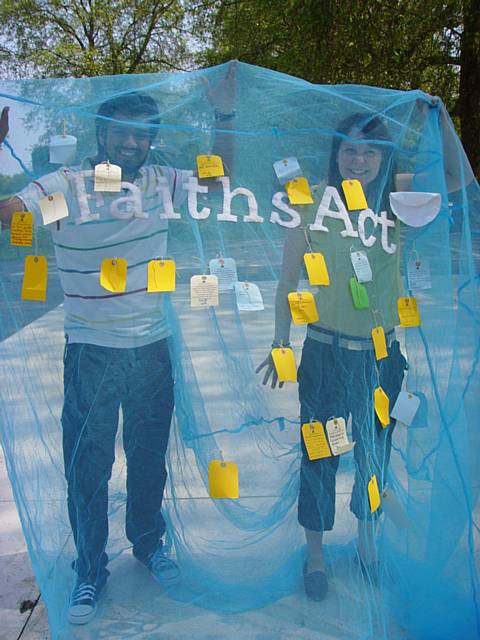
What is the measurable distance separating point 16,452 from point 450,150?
68.4 inches

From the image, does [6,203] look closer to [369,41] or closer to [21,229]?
[21,229]

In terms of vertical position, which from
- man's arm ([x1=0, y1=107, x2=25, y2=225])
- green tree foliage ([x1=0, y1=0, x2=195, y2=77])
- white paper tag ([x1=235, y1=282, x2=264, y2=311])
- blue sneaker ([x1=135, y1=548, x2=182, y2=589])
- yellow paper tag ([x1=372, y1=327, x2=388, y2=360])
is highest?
green tree foliage ([x1=0, y1=0, x2=195, y2=77])

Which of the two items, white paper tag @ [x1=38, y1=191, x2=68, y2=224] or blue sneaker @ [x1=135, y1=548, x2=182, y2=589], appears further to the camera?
blue sneaker @ [x1=135, y1=548, x2=182, y2=589]

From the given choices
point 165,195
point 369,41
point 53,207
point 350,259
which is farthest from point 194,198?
point 369,41

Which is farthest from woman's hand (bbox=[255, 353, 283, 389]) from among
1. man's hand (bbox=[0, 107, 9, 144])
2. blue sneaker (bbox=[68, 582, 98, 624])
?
man's hand (bbox=[0, 107, 9, 144])

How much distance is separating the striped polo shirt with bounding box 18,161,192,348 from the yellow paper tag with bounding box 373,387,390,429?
2.50ft

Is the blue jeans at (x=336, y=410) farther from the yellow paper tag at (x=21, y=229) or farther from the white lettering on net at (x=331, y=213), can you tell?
the yellow paper tag at (x=21, y=229)

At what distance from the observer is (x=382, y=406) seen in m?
2.30

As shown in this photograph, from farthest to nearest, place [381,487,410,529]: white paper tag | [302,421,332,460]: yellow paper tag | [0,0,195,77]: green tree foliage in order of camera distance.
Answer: [0,0,195,77]: green tree foliage < [381,487,410,529]: white paper tag < [302,421,332,460]: yellow paper tag

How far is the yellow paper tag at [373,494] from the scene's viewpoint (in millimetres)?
2258

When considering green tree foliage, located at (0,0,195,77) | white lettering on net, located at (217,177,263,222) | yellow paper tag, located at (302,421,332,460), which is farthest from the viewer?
green tree foliage, located at (0,0,195,77)

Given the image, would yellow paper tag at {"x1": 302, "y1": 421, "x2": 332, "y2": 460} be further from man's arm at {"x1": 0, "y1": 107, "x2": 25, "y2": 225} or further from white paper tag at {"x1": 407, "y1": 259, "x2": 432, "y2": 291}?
man's arm at {"x1": 0, "y1": 107, "x2": 25, "y2": 225}

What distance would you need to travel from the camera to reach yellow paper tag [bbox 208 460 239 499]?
2213 mm

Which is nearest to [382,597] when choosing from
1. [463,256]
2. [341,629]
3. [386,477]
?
[341,629]
